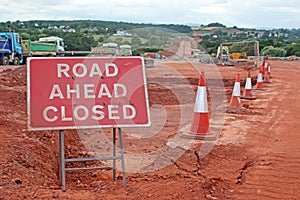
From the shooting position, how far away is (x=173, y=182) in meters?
5.05

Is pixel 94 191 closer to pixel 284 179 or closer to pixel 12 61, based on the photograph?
pixel 284 179

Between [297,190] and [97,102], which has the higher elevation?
[97,102]

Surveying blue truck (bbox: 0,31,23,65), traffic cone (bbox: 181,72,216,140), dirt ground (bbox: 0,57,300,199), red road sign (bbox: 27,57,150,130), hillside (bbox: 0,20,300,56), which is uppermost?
hillside (bbox: 0,20,300,56)

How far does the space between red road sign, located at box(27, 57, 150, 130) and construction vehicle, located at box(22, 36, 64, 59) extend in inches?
1079

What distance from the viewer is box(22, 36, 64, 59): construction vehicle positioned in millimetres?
33469

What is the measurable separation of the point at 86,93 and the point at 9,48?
91.1 ft

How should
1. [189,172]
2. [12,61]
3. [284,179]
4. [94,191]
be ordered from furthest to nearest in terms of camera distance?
[12,61]
[189,172]
[284,179]
[94,191]

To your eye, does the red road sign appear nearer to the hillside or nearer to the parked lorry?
the hillside

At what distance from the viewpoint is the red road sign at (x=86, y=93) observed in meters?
4.64

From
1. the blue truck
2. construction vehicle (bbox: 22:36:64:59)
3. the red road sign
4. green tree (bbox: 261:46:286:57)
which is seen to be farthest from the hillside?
the red road sign

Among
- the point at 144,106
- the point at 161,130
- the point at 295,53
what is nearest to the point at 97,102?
the point at 144,106

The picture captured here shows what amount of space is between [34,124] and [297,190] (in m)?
2.86

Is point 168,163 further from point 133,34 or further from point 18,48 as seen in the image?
point 18,48

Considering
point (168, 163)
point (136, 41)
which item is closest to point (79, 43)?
point (136, 41)
